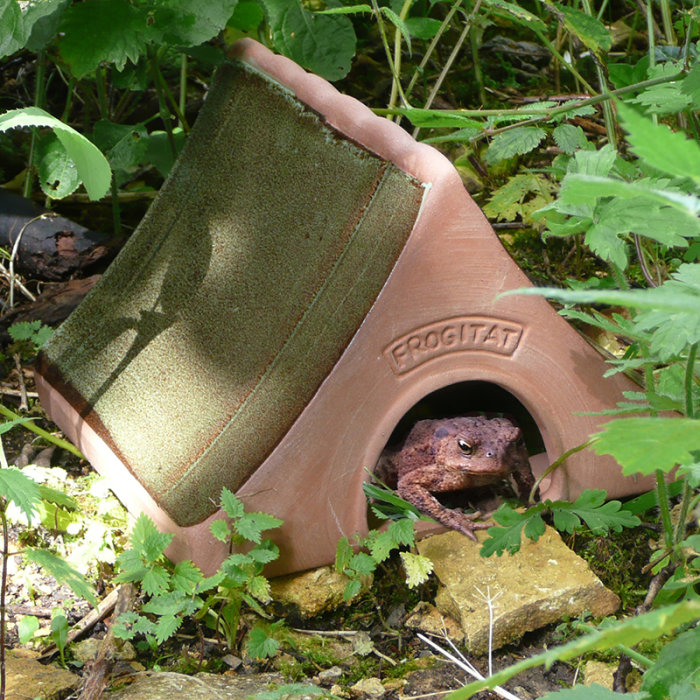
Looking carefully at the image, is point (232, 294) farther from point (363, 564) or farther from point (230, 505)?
point (363, 564)

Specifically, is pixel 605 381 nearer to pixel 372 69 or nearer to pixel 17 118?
pixel 17 118

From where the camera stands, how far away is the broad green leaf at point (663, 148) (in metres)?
0.79

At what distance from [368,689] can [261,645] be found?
0.27m

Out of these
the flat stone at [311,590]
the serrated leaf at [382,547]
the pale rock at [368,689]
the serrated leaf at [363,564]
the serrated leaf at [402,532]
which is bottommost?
the pale rock at [368,689]

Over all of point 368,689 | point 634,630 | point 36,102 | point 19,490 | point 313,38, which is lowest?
point 368,689

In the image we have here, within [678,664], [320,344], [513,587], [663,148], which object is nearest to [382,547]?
[513,587]

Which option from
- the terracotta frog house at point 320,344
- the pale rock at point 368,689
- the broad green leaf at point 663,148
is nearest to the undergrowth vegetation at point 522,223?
the broad green leaf at point 663,148

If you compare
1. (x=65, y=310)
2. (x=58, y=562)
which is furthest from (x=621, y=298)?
(x=65, y=310)

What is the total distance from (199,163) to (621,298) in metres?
2.04

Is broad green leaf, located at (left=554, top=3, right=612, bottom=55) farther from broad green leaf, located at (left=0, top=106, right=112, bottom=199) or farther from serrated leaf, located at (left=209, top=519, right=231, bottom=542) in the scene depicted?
serrated leaf, located at (left=209, top=519, right=231, bottom=542)

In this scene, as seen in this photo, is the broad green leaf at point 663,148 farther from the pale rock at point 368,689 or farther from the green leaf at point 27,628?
the green leaf at point 27,628

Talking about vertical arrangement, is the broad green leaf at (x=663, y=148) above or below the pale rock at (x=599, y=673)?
above

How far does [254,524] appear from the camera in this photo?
2010 mm

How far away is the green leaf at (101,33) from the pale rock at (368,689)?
1.79m
